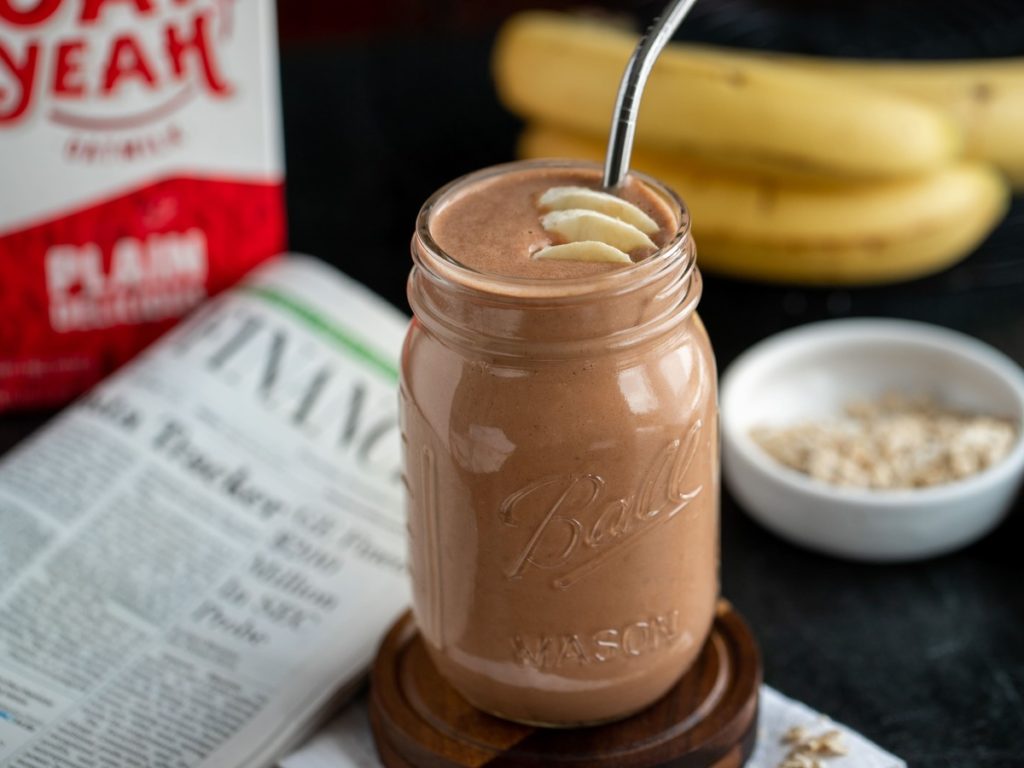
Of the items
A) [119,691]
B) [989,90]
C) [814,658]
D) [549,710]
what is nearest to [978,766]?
[814,658]

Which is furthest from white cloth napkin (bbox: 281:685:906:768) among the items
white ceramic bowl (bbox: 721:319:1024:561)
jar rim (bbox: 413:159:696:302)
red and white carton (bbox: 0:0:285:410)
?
red and white carton (bbox: 0:0:285:410)

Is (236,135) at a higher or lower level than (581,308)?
lower

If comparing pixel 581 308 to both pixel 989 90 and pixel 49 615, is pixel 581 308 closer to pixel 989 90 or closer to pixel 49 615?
pixel 49 615

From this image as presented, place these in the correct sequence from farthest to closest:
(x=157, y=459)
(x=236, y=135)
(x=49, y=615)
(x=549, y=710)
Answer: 1. (x=236, y=135)
2. (x=157, y=459)
3. (x=49, y=615)
4. (x=549, y=710)

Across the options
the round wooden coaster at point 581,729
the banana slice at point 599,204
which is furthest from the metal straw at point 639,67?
the round wooden coaster at point 581,729

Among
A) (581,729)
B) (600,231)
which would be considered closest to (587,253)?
(600,231)

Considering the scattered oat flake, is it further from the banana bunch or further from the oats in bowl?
the banana bunch
